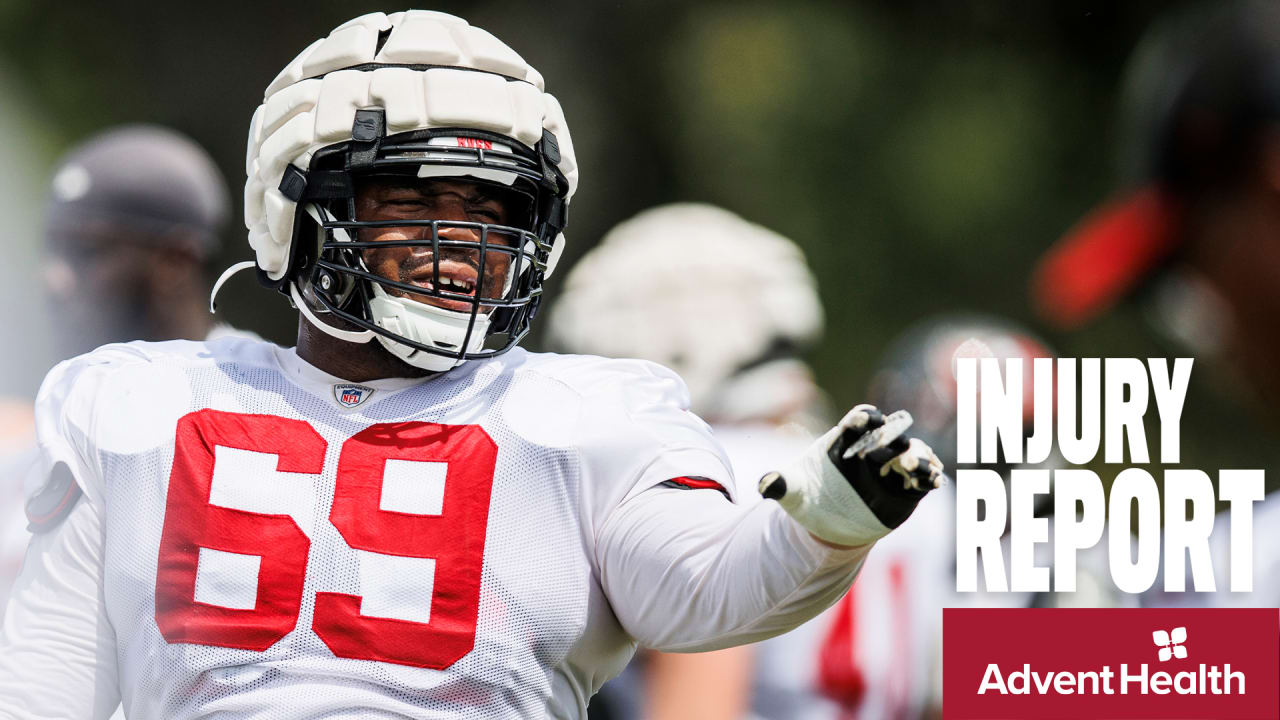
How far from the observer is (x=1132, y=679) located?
3750mm

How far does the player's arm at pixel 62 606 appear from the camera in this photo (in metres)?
1.96

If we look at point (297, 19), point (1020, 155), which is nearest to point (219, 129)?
point (297, 19)

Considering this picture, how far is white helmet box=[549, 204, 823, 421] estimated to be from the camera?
4105mm

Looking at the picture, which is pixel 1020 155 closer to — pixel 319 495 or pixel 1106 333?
pixel 1106 333

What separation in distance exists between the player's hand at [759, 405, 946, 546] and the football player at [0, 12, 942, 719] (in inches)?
5.2

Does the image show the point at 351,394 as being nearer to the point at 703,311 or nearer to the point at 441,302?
the point at 441,302

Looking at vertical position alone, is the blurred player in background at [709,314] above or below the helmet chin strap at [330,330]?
above

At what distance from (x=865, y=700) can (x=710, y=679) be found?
46cm

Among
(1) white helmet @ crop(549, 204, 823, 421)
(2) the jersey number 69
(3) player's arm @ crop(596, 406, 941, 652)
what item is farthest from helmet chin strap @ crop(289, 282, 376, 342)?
(1) white helmet @ crop(549, 204, 823, 421)

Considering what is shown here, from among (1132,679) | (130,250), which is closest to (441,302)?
(130,250)

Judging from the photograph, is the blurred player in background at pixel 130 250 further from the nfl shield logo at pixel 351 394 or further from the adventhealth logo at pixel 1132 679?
the adventhealth logo at pixel 1132 679

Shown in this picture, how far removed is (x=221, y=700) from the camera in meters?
1.85

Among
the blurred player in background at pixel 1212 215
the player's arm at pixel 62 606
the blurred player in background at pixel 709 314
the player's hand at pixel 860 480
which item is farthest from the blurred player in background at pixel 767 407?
the blurred player in background at pixel 1212 215

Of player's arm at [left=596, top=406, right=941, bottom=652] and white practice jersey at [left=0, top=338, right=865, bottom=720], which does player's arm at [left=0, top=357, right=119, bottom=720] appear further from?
player's arm at [left=596, top=406, right=941, bottom=652]
